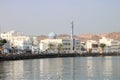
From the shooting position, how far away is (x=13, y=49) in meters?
149

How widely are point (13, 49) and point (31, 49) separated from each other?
1488 centimetres

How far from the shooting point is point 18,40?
167625mm

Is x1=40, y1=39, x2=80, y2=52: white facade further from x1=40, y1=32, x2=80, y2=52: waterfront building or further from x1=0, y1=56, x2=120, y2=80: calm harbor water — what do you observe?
x1=0, y1=56, x2=120, y2=80: calm harbor water

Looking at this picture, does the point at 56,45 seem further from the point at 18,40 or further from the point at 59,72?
the point at 59,72

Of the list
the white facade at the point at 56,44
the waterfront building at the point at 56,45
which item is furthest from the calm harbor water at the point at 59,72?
the white facade at the point at 56,44

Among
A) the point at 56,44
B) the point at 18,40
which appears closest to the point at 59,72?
the point at 18,40

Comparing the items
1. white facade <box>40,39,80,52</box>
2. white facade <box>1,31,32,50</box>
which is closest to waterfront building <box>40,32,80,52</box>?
white facade <box>40,39,80,52</box>

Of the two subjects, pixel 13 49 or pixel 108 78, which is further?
pixel 13 49

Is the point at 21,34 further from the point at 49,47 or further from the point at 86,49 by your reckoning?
the point at 86,49

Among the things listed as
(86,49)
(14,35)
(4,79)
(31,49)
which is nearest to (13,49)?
(31,49)

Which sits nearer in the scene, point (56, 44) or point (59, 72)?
point (59, 72)

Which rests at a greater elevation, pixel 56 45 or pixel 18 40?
pixel 18 40

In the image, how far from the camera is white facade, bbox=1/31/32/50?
6264 inches

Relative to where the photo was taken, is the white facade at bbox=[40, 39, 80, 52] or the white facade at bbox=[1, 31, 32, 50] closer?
the white facade at bbox=[1, 31, 32, 50]
